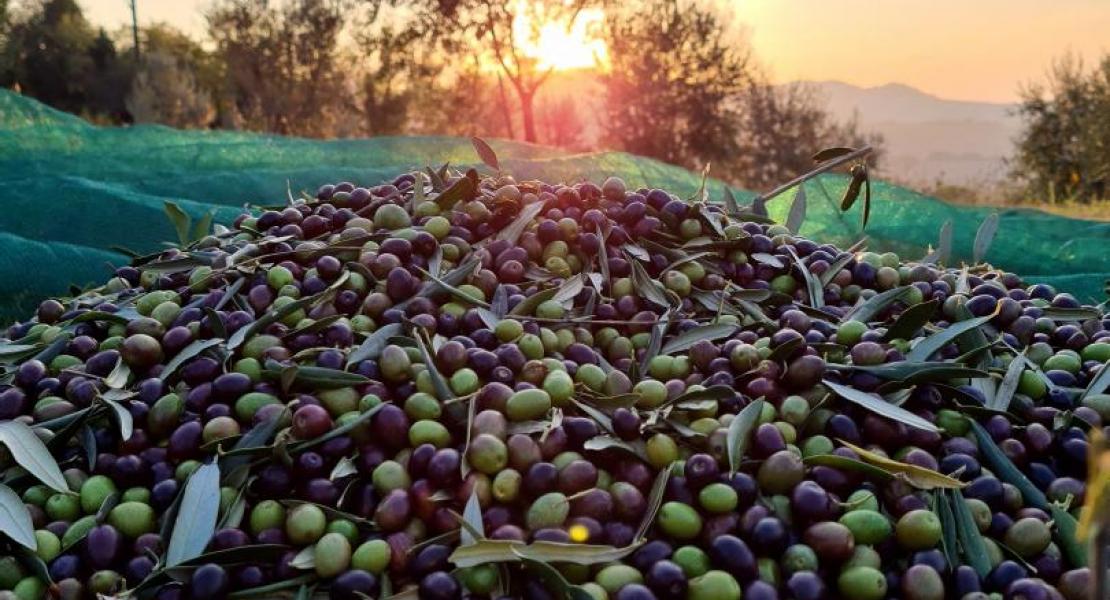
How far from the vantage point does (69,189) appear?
4.96 m

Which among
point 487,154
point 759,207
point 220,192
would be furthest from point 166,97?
point 759,207

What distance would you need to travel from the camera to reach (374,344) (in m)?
2.01

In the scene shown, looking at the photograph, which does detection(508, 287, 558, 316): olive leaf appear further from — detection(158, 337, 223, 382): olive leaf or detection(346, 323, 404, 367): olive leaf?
detection(158, 337, 223, 382): olive leaf

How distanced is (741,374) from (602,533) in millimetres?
600

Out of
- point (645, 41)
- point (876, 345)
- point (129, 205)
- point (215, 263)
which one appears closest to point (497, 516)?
point (876, 345)

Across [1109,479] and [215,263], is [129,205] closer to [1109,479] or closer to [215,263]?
[215,263]

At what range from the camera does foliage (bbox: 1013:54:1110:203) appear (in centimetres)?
2062

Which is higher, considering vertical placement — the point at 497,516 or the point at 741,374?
the point at 741,374

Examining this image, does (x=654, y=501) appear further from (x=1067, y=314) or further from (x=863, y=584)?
(x=1067, y=314)

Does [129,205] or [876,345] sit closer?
[876,345]

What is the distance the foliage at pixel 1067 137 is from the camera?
2062 cm

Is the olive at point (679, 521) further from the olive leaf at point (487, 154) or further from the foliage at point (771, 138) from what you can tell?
the foliage at point (771, 138)

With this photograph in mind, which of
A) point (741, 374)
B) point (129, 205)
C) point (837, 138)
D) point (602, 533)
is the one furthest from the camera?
point (837, 138)

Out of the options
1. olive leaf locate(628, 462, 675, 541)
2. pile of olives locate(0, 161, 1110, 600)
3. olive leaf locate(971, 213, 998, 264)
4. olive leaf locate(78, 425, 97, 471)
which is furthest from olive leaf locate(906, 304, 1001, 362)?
olive leaf locate(78, 425, 97, 471)
